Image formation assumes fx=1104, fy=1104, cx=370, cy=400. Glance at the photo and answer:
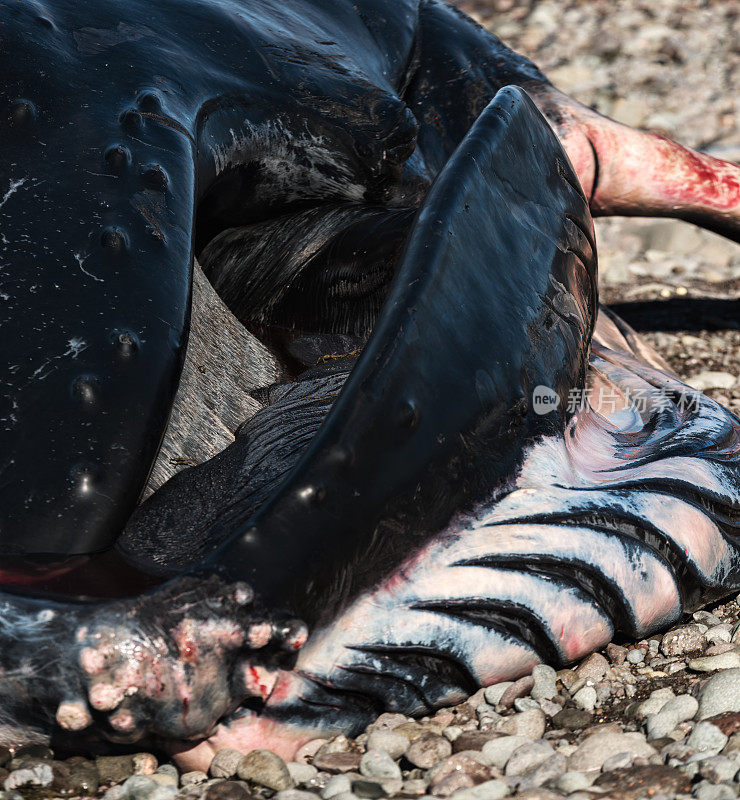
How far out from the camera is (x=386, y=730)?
66.9 inches

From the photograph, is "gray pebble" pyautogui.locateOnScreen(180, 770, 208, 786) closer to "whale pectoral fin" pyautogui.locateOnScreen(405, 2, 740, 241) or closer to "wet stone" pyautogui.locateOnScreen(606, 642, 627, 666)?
"wet stone" pyautogui.locateOnScreen(606, 642, 627, 666)

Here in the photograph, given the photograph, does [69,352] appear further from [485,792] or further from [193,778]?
[485,792]

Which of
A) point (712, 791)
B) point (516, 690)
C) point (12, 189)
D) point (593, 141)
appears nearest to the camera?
point (712, 791)

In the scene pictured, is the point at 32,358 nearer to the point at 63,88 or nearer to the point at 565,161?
the point at 63,88

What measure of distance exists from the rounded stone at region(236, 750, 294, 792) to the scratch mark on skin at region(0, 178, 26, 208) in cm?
108

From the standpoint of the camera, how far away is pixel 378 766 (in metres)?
1.62

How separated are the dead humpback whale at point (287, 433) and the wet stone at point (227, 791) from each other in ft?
0.22

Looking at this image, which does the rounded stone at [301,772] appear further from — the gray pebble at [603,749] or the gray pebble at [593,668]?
the gray pebble at [593,668]

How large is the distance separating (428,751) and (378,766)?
82 millimetres

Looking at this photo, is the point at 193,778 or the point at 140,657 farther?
the point at 193,778

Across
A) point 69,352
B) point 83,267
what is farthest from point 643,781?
point 83,267

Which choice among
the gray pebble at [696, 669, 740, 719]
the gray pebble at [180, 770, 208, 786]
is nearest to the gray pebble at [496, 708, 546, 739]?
the gray pebble at [696, 669, 740, 719]

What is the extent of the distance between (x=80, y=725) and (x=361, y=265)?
1.27 metres

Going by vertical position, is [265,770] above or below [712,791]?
below
